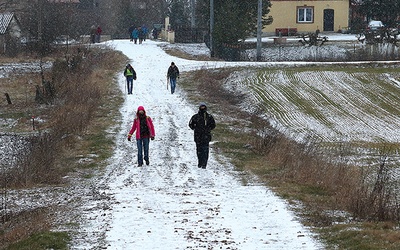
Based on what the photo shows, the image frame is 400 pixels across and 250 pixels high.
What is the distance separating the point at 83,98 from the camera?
30.5 meters

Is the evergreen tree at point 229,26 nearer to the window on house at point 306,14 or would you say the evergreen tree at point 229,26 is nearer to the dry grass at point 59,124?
the dry grass at point 59,124

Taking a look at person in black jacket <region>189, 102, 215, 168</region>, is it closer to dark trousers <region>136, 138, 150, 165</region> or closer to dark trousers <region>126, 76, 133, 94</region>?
dark trousers <region>136, 138, 150, 165</region>

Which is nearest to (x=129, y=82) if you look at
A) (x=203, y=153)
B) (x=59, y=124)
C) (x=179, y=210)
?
(x=59, y=124)

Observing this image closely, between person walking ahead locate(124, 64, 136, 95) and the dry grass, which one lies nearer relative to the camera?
the dry grass

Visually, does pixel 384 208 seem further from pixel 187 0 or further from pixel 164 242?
pixel 187 0

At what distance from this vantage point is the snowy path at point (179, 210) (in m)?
12.2

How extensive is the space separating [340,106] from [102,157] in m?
16.1

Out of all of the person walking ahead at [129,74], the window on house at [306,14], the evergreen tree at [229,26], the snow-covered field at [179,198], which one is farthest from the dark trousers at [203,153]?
the window on house at [306,14]

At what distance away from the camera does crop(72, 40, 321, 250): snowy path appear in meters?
12.2

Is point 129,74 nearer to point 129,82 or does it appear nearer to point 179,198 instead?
point 129,82

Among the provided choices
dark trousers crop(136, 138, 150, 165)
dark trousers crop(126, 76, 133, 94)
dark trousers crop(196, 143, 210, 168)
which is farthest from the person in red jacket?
dark trousers crop(126, 76, 133, 94)

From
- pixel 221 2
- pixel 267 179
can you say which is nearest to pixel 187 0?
pixel 221 2

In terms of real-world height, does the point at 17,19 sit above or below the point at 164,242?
above

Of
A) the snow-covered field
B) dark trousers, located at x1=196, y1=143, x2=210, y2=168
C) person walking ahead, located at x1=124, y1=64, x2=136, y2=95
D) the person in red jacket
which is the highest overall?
person walking ahead, located at x1=124, y1=64, x2=136, y2=95
